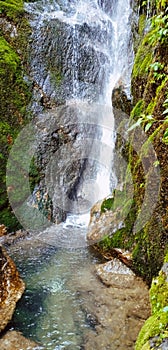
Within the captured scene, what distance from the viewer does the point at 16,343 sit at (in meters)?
3.50

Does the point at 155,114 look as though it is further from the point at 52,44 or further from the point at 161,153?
the point at 52,44

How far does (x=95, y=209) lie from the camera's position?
745cm

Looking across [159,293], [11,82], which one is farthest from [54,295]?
[11,82]

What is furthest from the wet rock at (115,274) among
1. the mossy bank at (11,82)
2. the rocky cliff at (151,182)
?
the mossy bank at (11,82)

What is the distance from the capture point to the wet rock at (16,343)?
3.43m

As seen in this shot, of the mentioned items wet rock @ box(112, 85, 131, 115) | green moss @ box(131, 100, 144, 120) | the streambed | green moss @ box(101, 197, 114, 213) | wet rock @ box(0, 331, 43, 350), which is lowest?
wet rock @ box(0, 331, 43, 350)

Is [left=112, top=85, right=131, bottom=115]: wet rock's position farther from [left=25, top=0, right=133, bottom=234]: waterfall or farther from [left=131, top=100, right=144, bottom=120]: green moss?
[left=25, top=0, right=133, bottom=234]: waterfall

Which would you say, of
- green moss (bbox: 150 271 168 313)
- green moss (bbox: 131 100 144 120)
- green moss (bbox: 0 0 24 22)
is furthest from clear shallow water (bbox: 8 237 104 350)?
green moss (bbox: 0 0 24 22)

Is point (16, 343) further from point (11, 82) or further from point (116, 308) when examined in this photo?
point (11, 82)

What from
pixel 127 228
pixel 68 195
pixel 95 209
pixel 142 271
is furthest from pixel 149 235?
pixel 68 195

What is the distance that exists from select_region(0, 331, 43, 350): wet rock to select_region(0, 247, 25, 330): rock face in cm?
22

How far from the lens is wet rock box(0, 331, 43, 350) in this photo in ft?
11.2

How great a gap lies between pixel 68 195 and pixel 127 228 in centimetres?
497

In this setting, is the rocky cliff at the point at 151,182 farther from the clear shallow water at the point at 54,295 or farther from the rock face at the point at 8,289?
the rock face at the point at 8,289
